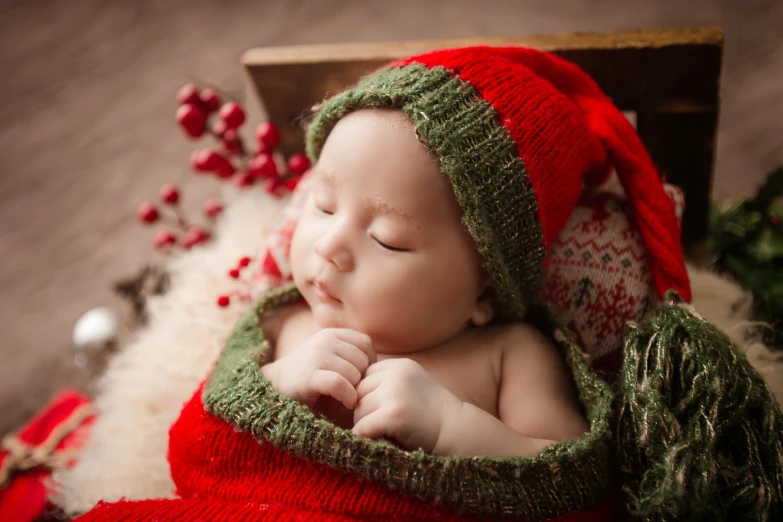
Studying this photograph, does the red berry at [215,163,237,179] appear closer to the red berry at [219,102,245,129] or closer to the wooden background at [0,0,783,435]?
→ the red berry at [219,102,245,129]

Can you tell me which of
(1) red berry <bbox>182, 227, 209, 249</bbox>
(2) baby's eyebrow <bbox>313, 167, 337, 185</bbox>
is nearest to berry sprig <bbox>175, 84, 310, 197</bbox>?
(1) red berry <bbox>182, 227, 209, 249</bbox>

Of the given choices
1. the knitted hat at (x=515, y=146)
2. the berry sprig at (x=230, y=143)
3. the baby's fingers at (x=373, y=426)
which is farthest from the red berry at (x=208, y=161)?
the baby's fingers at (x=373, y=426)

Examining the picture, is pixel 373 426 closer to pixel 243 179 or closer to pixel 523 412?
pixel 523 412

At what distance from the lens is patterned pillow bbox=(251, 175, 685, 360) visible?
916mm

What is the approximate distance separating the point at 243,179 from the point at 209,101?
15cm

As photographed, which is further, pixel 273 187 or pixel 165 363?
pixel 273 187

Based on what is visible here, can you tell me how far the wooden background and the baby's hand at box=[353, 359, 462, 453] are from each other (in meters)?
1.10

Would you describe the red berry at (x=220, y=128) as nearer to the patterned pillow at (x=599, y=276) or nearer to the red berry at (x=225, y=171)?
the red berry at (x=225, y=171)

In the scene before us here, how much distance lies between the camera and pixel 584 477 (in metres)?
0.73

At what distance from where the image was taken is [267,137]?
1183 mm

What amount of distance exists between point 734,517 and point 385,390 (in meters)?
0.41

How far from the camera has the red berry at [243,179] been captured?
1.22 m

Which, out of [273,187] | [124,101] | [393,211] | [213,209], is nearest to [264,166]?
[273,187]

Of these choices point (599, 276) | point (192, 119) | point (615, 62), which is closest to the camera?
point (599, 276)
